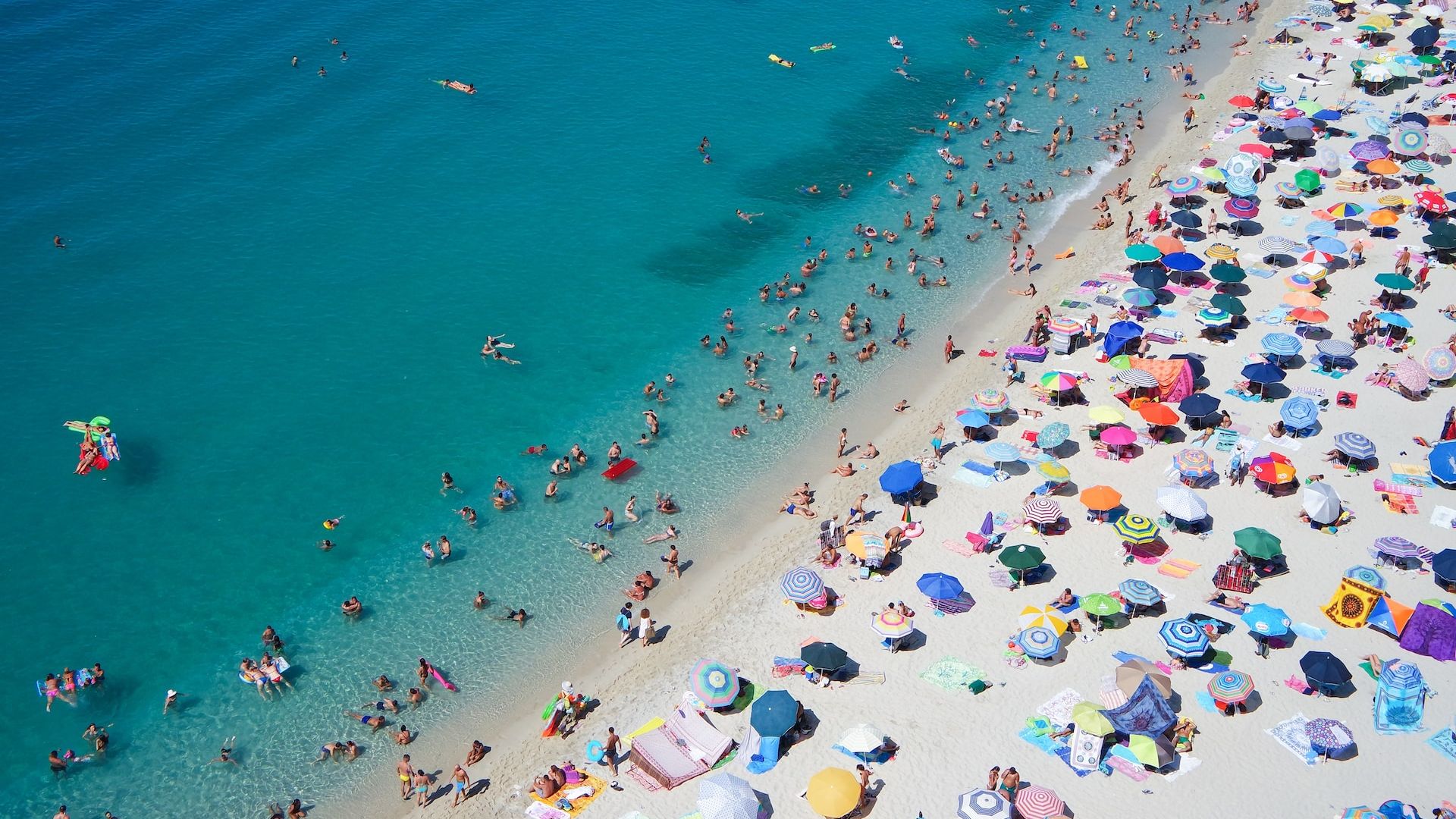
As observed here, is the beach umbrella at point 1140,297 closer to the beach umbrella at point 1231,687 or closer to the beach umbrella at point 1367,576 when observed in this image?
the beach umbrella at point 1367,576

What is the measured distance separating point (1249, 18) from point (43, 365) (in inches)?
2928

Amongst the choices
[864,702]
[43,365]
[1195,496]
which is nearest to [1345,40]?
[1195,496]

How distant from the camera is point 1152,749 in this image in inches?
1046

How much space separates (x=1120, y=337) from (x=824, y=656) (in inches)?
771

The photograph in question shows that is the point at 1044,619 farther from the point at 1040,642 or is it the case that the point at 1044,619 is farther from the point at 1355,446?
the point at 1355,446

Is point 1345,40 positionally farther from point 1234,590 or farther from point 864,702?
point 864,702

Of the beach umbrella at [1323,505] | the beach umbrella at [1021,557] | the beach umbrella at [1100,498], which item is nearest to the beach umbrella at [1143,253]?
the beach umbrella at [1323,505]

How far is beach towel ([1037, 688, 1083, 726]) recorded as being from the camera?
28109mm

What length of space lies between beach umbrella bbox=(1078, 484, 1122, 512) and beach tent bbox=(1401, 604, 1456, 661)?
817cm

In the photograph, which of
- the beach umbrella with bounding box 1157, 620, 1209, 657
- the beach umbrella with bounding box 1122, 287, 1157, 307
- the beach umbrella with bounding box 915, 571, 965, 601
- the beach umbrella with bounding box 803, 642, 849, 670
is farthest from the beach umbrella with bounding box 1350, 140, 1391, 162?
the beach umbrella with bounding box 803, 642, 849, 670

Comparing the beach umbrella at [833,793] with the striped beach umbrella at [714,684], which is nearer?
the beach umbrella at [833,793]

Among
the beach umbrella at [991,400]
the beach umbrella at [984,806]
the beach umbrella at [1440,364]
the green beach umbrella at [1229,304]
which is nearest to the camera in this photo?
the beach umbrella at [984,806]

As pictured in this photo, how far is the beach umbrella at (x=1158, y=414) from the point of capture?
37.5 meters

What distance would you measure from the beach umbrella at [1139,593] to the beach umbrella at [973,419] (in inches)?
A: 360
